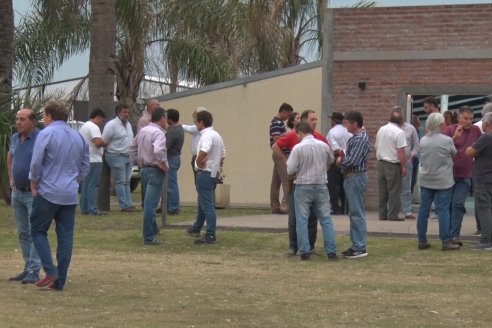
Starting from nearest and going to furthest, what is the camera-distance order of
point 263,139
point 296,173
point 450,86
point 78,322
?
1. point 78,322
2. point 296,173
3. point 450,86
4. point 263,139

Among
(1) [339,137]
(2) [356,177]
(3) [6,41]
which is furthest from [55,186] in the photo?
(3) [6,41]

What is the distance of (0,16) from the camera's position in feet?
74.1

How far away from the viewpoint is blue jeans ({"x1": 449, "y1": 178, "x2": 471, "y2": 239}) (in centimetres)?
1485

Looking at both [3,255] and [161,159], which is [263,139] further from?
[3,255]

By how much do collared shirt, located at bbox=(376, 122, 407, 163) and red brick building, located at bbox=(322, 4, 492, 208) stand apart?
8.73 feet

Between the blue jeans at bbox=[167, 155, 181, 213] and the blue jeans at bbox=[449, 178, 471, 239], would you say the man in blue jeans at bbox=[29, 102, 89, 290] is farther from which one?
the blue jeans at bbox=[167, 155, 181, 213]

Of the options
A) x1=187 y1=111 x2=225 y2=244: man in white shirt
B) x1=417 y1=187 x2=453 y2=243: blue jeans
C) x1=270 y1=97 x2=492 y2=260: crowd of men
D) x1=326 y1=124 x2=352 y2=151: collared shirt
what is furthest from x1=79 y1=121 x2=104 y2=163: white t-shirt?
x1=417 y1=187 x2=453 y2=243: blue jeans

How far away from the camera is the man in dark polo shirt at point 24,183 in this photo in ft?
37.9

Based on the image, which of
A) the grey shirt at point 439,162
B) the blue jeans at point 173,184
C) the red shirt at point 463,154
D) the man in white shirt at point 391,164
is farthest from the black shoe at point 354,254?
the blue jeans at point 173,184

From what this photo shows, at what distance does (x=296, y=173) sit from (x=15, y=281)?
3.74 meters

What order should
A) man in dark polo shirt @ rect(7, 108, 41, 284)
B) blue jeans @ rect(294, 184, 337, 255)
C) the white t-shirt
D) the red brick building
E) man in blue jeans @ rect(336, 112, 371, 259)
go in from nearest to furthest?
man in dark polo shirt @ rect(7, 108, 41, 284)
blue jeans @ rect(294, 184, 337, 255)
man in blue jeans @ rect(336, 112, 371, 259)
the white t-shirt
the red brick building

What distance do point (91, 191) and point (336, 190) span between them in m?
4.03

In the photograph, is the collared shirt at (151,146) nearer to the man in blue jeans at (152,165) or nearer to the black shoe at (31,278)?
the man in blue jeans at (152,165)

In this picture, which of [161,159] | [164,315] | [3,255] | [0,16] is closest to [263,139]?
[0,16]
